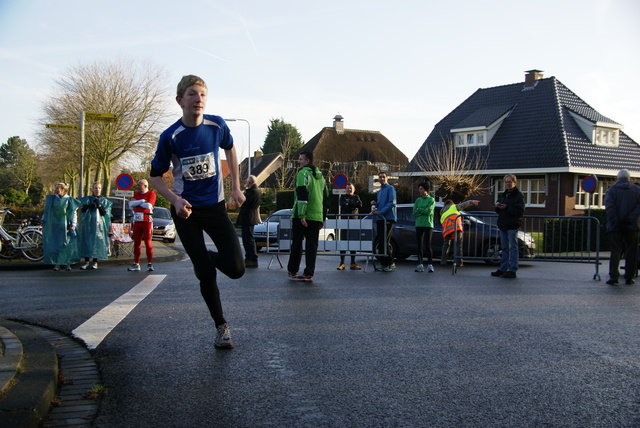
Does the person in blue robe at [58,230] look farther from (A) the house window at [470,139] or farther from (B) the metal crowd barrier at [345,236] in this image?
(A) the house window at [470,139]

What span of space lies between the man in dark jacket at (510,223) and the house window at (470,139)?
2971 centimetres

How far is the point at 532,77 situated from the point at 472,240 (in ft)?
94.2

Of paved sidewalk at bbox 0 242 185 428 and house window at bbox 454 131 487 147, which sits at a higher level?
house window at bbox 454 131 487 147

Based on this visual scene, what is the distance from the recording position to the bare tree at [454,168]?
38438mm

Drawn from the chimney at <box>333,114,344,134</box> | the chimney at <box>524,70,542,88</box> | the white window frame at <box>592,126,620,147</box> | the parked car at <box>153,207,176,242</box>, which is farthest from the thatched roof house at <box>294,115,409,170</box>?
the parked car at <box>153,207,176,242</box>

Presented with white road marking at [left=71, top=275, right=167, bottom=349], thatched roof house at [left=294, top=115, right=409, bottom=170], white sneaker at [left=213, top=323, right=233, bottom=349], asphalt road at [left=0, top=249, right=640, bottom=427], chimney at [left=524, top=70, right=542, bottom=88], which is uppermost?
chimney at [left=524, top=70, right=542, bottom=88]

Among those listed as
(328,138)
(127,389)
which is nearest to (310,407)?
(127,389)

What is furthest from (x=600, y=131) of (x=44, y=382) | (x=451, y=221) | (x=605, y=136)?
(x=44, y=382)

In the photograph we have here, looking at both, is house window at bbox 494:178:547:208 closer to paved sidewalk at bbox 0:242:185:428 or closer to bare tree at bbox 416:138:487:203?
bare tree at bbox 416:138:487:203

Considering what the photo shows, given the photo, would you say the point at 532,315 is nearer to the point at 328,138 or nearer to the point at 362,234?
the point at 362,234

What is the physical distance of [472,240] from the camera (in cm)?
1523

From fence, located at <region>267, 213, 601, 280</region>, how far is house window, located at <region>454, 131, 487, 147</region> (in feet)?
85.4

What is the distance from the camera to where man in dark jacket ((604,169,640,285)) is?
10.8 meters

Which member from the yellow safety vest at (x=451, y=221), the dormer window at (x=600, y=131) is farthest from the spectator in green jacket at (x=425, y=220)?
the dormer window at (x=600, y=131)
